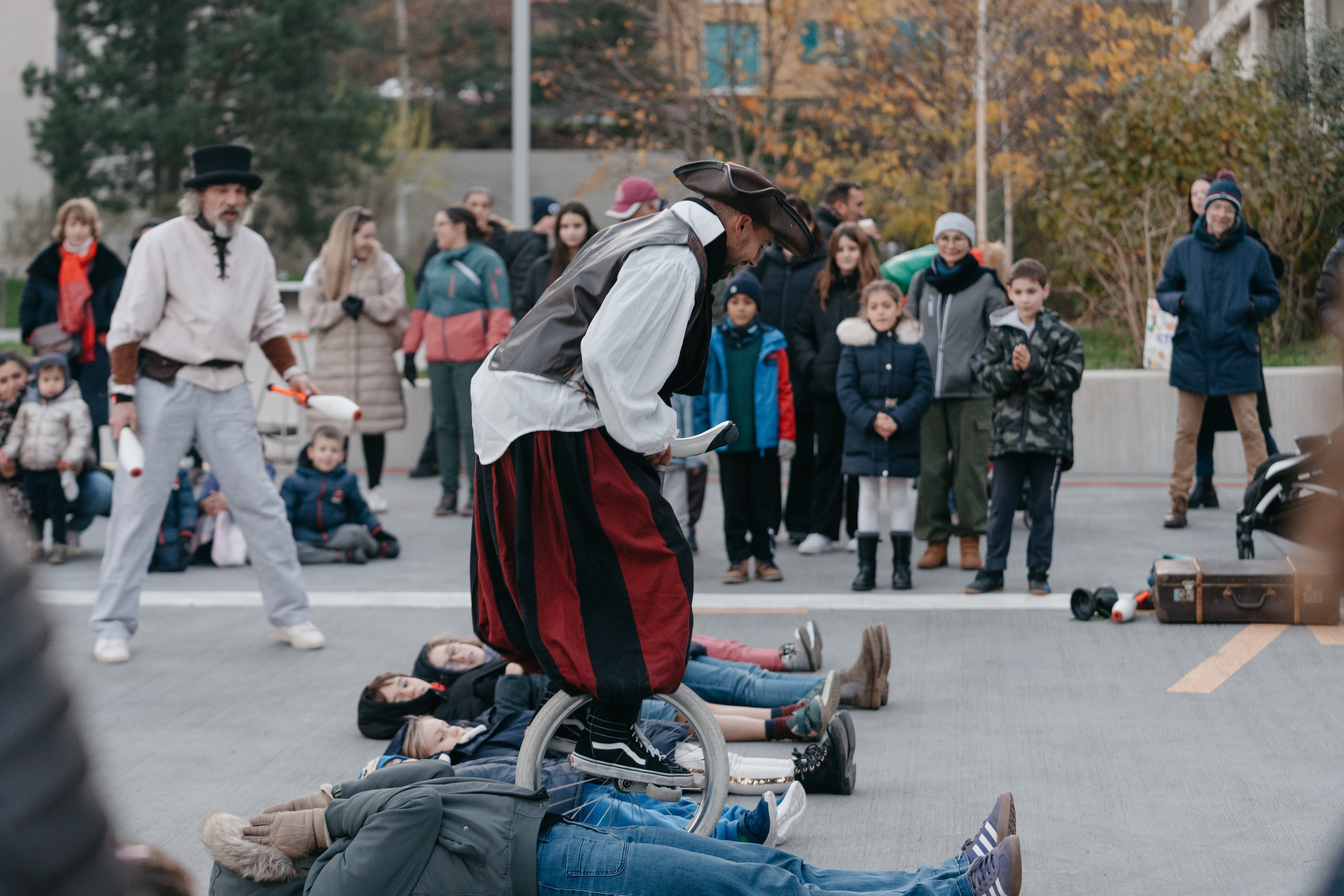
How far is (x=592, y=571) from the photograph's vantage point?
3.72 meters

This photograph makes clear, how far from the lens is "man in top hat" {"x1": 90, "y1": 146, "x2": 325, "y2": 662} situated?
621 cm

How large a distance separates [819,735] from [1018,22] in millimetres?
15838

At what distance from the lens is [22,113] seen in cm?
3672

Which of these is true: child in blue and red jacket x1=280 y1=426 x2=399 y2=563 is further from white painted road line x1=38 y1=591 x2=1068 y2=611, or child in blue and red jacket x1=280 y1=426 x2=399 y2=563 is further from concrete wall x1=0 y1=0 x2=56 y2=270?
concrete wall x1=0 y1=0 x2=56 y2=270

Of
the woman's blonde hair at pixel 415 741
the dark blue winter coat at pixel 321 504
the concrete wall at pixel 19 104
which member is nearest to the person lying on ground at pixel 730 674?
the woman's blonde hair at pixel 415 741

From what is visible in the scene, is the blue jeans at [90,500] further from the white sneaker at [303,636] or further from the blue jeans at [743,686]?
the blue jeans at [743,686]

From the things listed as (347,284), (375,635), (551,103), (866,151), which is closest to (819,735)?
(375,635)

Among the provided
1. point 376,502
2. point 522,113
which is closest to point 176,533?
point 376,502

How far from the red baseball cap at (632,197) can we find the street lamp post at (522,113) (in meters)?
5.42

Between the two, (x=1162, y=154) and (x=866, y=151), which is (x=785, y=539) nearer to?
(x=1162, y=154)

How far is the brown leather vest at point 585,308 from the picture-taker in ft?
12.3

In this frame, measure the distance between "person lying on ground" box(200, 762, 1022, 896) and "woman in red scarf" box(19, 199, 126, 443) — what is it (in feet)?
24.2

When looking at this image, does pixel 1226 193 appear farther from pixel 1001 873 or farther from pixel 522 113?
pixel 522 113

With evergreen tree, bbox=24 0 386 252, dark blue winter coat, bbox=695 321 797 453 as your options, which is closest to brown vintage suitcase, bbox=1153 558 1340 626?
dark blue winter coat, bbox=695 321 797 453
